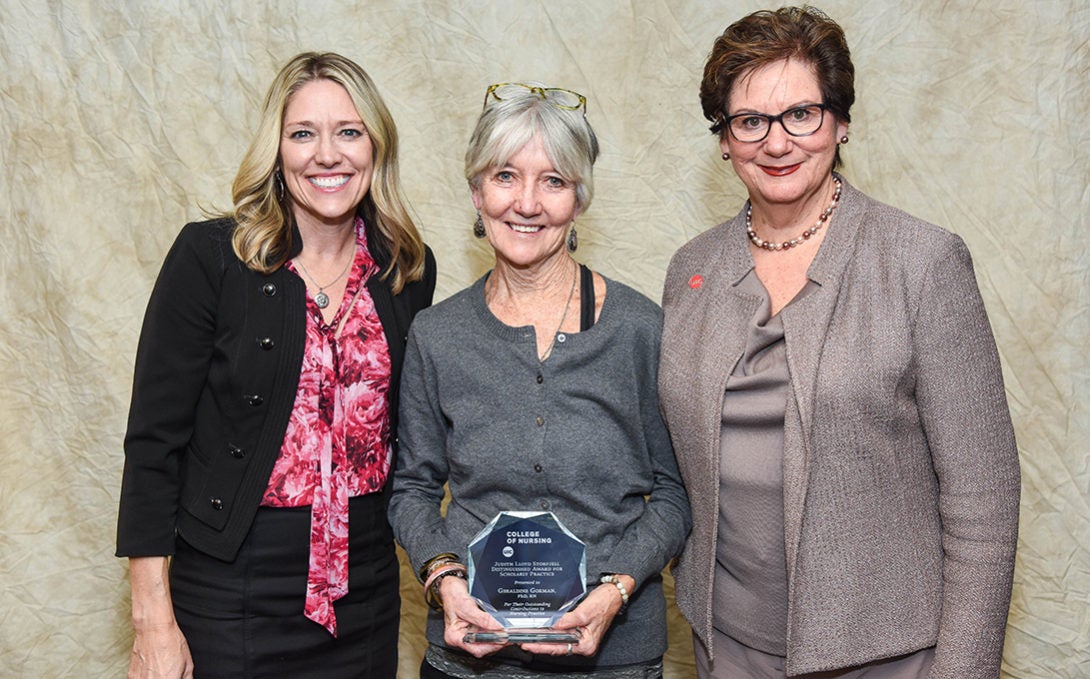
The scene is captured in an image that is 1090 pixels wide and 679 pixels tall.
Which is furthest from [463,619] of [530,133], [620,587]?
[530,133]

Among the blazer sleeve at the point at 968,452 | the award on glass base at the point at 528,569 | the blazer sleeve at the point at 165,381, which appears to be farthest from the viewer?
Answer: the blazer sleeve at the point at 165,381

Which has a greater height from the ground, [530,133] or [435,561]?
[530,133]

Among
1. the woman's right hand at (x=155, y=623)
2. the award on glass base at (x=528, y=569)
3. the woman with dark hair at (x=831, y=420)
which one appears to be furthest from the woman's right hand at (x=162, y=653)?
the woman with dark hair at (x=831, y=420)

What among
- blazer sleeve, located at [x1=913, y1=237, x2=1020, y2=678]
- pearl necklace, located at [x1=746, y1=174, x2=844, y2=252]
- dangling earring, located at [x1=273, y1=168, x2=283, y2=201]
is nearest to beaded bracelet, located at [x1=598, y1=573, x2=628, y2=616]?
blazer sleeve, located at [x1=913, y1=237, x2=1020, y2=678]

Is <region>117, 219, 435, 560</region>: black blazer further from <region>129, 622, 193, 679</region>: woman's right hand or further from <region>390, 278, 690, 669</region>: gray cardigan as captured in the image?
<region>390, 278, 690, 669</region>: gray cardigan

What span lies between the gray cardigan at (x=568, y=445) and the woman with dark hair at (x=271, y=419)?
→ 142 millimetres

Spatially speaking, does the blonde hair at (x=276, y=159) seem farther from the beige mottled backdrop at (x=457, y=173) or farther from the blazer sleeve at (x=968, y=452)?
the blazer sleeve at (x=968, y=452)

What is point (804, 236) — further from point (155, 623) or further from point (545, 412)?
point (155, 623)

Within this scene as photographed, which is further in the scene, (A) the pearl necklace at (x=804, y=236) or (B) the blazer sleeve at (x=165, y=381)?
(B) the blazer sleeve at (x=165, y=381)

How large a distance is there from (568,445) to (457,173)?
1.29 metres

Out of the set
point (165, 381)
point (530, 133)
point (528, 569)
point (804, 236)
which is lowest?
point (528, 569)

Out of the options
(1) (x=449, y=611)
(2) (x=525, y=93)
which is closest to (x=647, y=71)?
(2) (x=525, y=93)

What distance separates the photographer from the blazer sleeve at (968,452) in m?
1.65

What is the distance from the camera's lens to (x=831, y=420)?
1.70 metres
